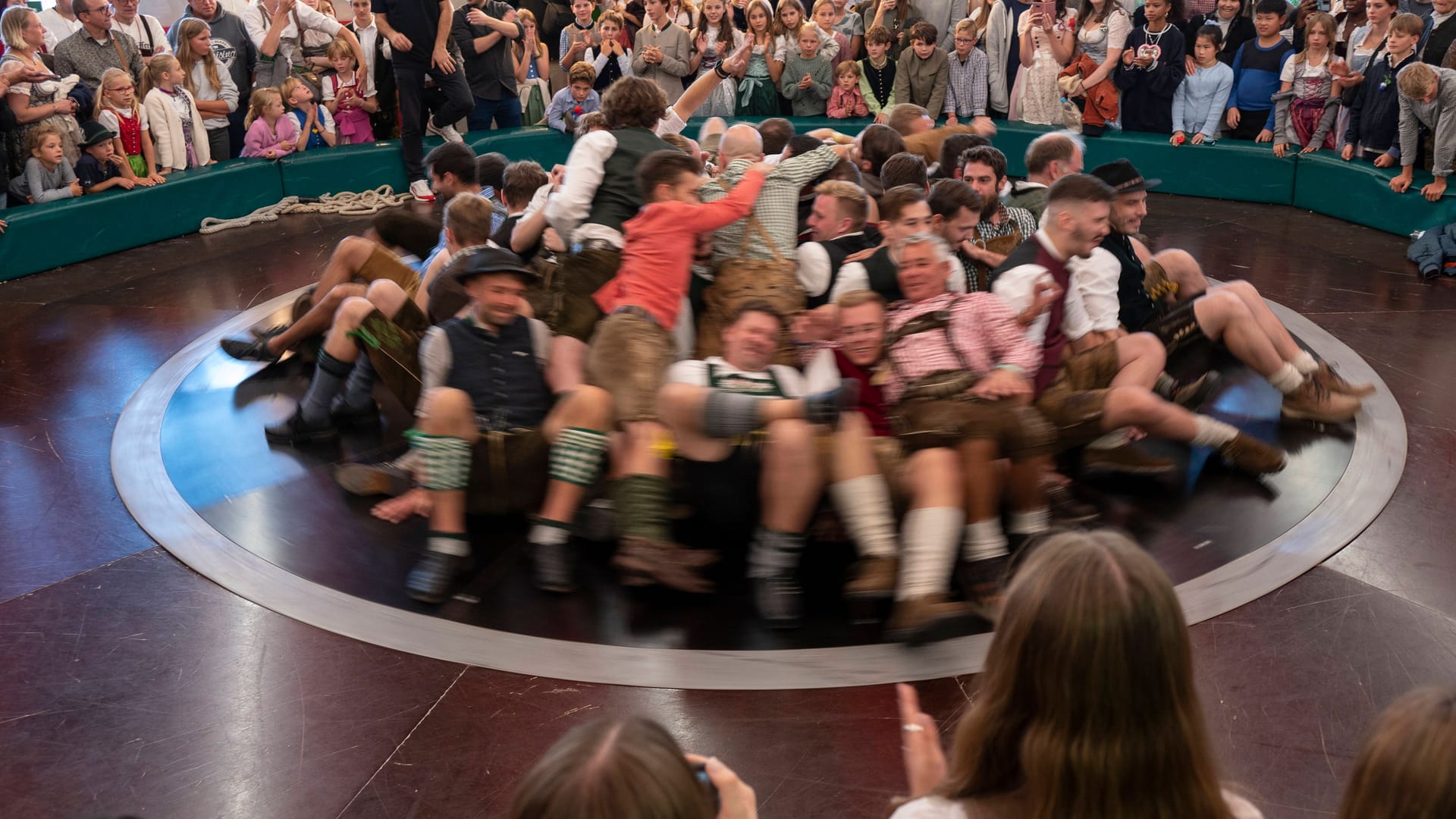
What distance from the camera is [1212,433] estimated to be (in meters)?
3.74

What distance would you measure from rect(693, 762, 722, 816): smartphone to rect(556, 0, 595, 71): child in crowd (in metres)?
8.82

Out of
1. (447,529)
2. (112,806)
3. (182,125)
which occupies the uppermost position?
(182,125)

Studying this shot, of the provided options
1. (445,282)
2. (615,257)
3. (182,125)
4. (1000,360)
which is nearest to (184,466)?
(445,282)

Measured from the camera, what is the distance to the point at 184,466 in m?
4.18

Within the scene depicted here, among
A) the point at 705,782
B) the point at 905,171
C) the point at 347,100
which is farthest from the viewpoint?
the point at 347,100

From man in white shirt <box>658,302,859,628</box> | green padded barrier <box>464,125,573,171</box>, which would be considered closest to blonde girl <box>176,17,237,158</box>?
green padded barrier <box>464,125,573,171</box>

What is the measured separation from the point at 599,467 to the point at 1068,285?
1658mm

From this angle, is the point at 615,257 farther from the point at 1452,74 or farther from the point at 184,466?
the point at 1452,74

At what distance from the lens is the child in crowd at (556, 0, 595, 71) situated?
9.66 m

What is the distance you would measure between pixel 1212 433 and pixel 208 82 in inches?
290

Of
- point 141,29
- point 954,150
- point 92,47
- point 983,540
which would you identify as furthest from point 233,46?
point 983,540

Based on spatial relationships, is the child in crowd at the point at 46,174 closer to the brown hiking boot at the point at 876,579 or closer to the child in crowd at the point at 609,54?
the child in crowd at the point at 609,54

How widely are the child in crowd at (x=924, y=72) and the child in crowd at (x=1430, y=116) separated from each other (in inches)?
129

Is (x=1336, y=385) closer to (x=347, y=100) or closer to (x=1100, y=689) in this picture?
(x=1100, y=689)
